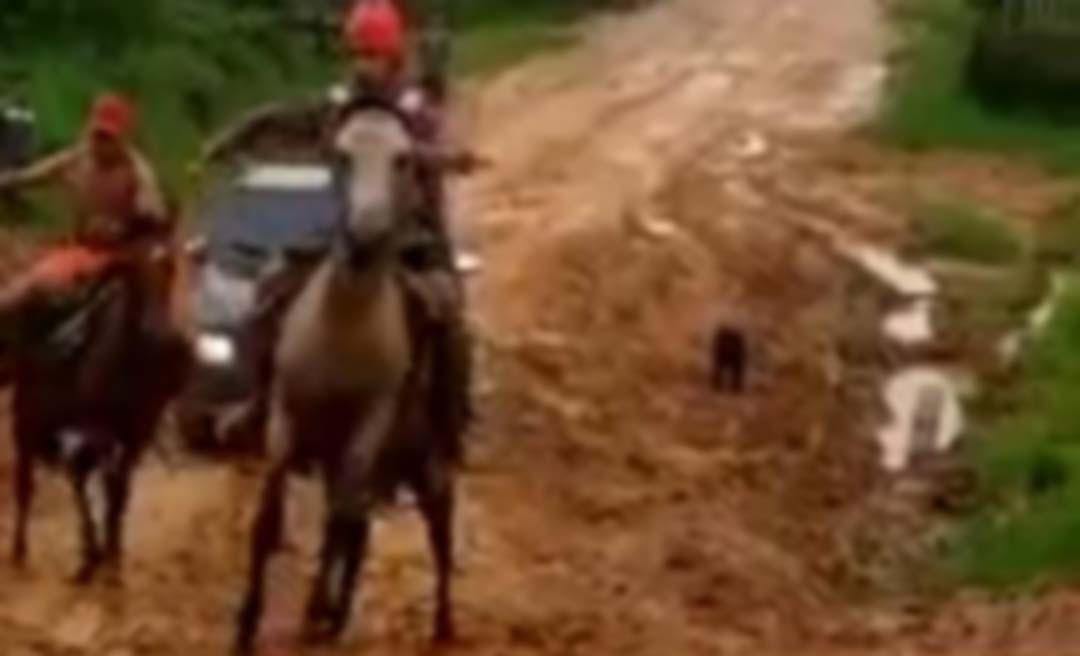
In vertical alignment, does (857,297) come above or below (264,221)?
below

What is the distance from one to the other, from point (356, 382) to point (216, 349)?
681 centimetres

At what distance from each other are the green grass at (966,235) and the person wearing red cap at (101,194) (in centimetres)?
1376

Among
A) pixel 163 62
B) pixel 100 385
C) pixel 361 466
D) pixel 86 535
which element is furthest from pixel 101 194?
pixel 163 62

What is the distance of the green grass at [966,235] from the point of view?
32031 mm

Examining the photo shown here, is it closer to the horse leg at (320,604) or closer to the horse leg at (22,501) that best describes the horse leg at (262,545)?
the horse leg at (320,604)

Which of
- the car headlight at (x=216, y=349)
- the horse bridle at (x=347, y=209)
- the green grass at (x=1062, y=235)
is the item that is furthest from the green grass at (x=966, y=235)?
the horse bridle at (x=347, y=209)

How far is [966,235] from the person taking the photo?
1280 inches

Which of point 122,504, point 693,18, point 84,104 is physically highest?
point 122,504

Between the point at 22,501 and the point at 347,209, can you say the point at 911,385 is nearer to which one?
the point at 22,501

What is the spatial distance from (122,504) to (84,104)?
15.0m

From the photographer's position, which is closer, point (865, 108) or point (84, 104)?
point (84, 104)

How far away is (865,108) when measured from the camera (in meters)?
40.7

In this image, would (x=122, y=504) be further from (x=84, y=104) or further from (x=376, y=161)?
(x=84, y=104)

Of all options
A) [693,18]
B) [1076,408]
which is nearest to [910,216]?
[1076,408]
